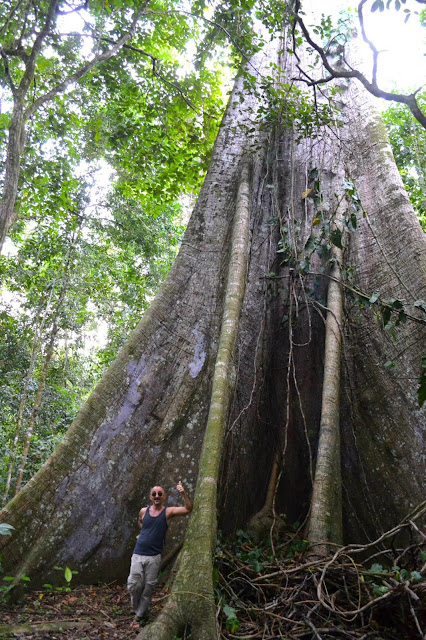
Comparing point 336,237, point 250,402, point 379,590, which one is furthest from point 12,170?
point 379,590

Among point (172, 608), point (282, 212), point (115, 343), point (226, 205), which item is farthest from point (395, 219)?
point (115, 343)

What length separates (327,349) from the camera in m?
3.81

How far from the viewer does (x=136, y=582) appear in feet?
9.83

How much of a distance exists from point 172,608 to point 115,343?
25.7ft

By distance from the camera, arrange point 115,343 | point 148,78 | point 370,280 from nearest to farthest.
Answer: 1. point 370,280
2. point 148,78
3. point 115,343

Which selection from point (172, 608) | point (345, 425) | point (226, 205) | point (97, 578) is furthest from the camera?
point (226, 205)

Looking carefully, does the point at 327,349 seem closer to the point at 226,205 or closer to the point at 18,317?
the point at 226,205

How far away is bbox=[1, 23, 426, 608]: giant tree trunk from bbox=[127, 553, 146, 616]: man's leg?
411 mm

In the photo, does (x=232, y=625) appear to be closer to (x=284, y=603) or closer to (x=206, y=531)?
(x=284, y=603)

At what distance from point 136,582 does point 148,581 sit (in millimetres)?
81

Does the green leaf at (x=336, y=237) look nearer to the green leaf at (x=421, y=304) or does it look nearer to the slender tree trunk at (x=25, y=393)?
the green leaf at (x=421, y=304)

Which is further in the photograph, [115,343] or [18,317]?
[115,343]

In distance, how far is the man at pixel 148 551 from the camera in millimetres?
2979

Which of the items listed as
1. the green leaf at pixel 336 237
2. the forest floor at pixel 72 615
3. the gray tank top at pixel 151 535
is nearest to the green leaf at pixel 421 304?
the green leaf at pixel 336 237
